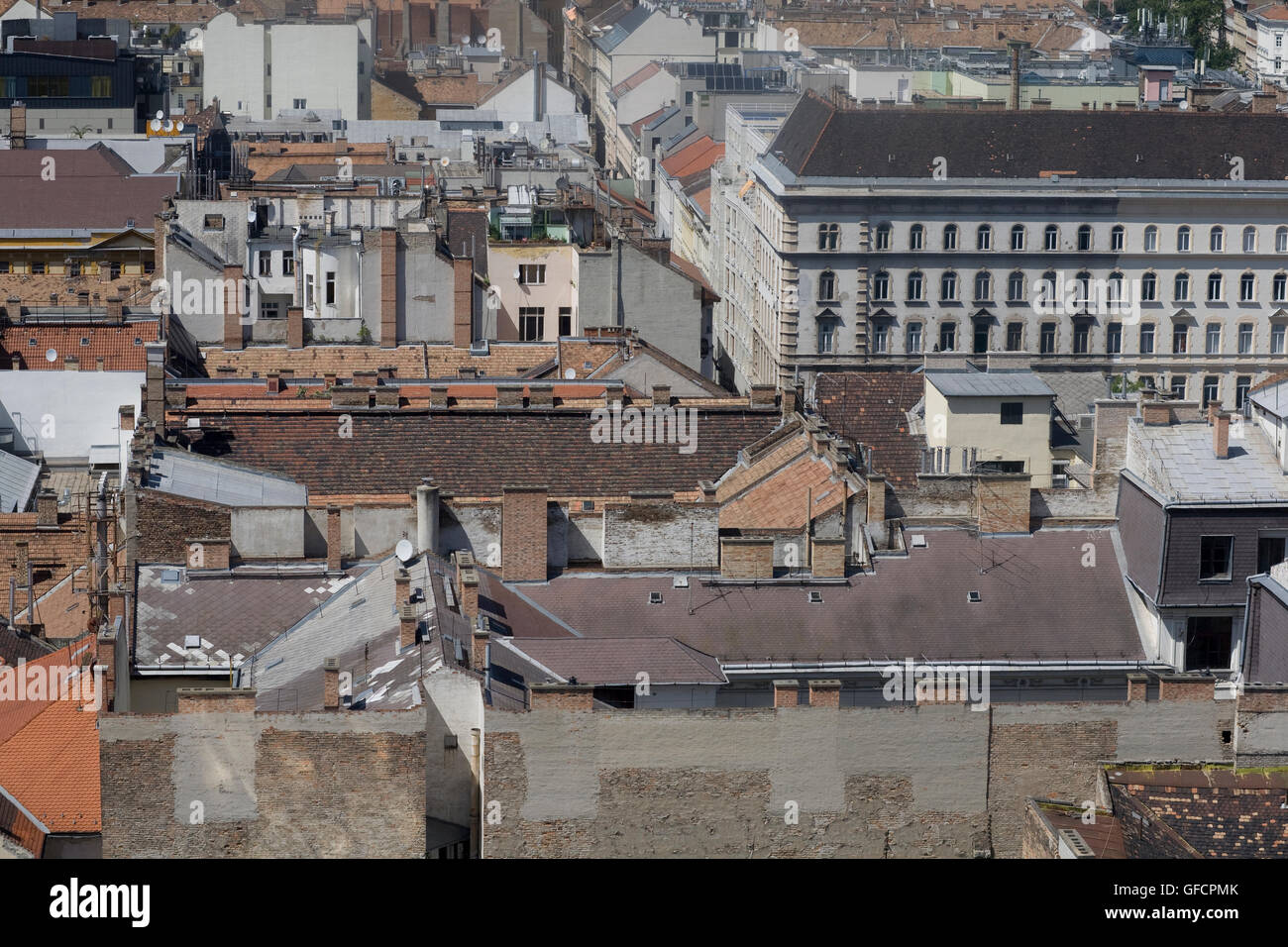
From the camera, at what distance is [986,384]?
7000 centimetres

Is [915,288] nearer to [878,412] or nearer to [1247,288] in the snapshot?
[1247,288]

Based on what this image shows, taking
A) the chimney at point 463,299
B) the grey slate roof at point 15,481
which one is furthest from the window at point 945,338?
the grey slate roof at point 15,481

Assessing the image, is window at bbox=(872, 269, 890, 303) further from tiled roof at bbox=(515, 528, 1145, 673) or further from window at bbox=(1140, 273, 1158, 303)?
tiled roof at bbox=(515, 528, 1145, 673)

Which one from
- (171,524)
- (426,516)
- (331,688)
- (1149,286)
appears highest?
(426,516)

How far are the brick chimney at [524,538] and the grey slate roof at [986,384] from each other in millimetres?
18150

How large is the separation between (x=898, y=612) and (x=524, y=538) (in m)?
8.75

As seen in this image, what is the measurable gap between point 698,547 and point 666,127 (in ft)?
361

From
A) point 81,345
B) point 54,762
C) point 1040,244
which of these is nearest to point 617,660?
point 54,762

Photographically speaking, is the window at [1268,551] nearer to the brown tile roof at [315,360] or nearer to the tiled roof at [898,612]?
the tiled roof at [898,612]

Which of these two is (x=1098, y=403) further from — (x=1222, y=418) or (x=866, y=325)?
(x=866, y=325)

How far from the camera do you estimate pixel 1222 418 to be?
57.8 meters

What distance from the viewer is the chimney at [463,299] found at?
92.7 m

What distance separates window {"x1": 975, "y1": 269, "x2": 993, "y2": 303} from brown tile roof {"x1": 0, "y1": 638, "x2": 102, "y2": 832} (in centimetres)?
7168
